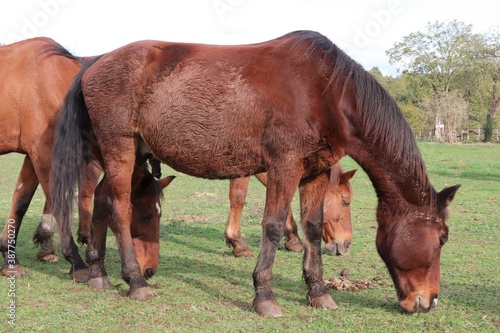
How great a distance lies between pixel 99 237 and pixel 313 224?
7.79 feet

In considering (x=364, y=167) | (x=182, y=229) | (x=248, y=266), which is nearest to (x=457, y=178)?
(x=182, y=229)

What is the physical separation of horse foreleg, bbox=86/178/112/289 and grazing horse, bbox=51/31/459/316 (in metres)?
0.46

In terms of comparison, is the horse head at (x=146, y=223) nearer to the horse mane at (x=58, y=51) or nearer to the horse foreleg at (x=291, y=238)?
the horse mane at (x=58, y=51)

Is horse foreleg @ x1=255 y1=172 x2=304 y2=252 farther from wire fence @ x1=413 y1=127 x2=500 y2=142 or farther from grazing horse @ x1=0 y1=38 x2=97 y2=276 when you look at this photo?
wire fence @ x1=413 y1=127 x2=500 y2=142

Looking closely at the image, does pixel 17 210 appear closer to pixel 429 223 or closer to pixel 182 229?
pixel 182 229

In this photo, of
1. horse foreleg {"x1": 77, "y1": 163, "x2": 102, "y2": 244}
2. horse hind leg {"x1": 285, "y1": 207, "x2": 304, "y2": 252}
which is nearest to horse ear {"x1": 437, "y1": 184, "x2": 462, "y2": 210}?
horse hind leg {"x1": 285, "y1": 207, "x2": 304, "y2": 252}

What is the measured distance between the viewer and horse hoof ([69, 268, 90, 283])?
588 centimetres

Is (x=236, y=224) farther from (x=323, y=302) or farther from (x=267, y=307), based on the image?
(x=267, y=307)

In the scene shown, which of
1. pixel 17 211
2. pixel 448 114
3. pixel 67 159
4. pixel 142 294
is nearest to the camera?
pixel 142 294

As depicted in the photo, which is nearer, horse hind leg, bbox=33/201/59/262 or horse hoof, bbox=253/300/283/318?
horse hoof, bbox=253/300/283/318

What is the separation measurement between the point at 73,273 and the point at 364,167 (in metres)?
3.40

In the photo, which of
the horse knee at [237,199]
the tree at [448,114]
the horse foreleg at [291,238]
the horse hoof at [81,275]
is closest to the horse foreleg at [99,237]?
the horse hoof at [81,275]

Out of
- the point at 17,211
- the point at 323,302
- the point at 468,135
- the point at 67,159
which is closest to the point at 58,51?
the point at 67,159

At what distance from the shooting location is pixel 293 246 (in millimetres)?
7766
